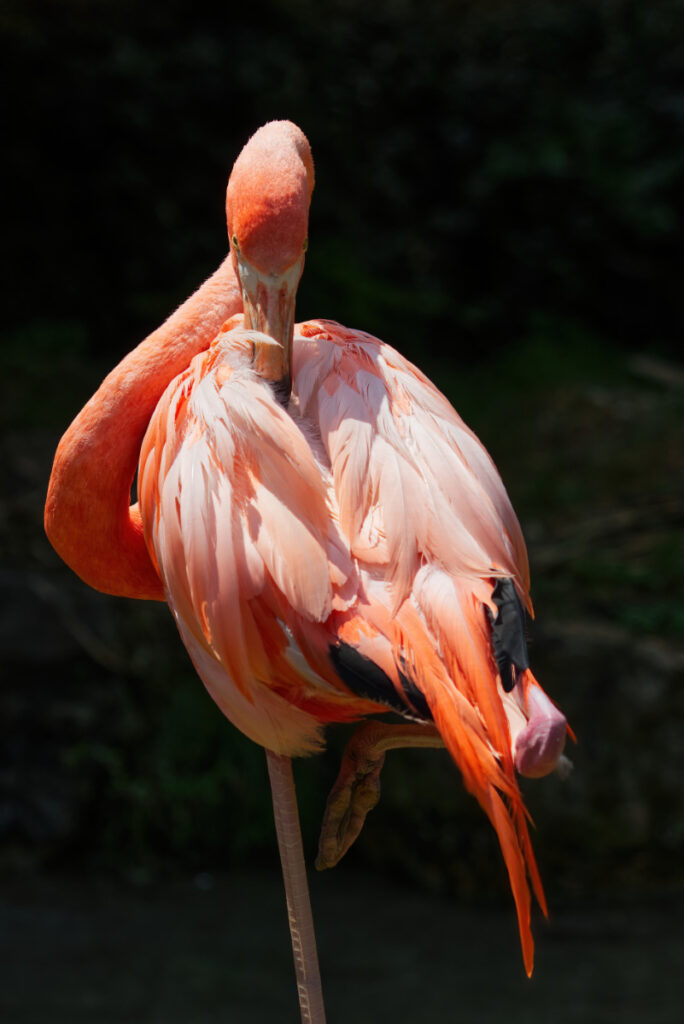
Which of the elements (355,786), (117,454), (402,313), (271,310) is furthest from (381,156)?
(355,786)

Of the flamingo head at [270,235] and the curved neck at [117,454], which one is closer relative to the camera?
the flamingo head at [270,235]

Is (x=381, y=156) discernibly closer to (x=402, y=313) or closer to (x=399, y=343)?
(x=402, y=313)

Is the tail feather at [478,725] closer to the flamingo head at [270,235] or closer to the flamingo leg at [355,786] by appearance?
the flamingo leg at [355,786]

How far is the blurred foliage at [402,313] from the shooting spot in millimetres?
4773

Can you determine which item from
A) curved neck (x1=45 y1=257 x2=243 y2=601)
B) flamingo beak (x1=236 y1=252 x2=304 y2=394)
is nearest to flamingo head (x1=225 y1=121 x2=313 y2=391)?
flamingo beak (x1=236 y1=252 x2=304 y2=394)

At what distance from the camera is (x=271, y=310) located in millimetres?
2008

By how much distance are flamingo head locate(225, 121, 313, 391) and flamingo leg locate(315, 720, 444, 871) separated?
621 mm

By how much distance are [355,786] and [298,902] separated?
0.21 meters

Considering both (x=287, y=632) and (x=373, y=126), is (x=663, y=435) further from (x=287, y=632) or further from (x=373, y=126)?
(x=287, y=632)

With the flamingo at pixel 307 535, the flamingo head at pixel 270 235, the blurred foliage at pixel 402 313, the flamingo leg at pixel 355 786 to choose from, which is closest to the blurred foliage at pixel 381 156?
the blurred foliage at pixel 402 313

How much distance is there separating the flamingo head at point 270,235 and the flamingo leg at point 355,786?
0.62 meters

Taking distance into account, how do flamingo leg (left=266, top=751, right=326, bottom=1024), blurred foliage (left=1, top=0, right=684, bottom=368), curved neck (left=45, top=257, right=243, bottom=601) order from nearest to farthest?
flamingo leg (left=266, top=751, right=326, bottom=1024) < curved neck (left=45, top=257, right=243, bottom=601) < blurred foliage (left=1, top=0, right=684, bottom=368)

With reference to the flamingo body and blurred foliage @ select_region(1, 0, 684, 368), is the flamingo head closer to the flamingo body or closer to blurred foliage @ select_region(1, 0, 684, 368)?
the flamingo body

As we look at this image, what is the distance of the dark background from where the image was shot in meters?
4.70
